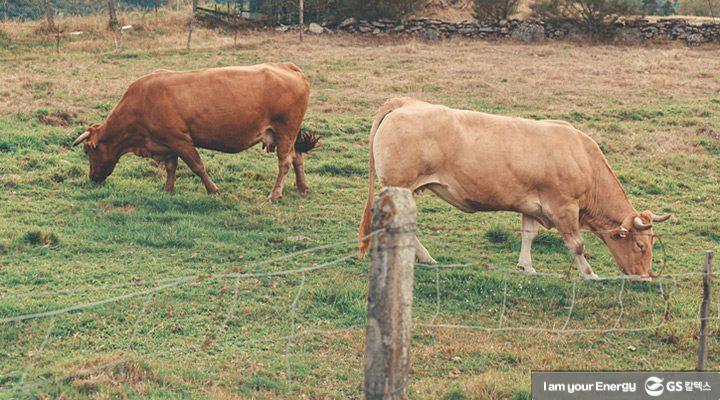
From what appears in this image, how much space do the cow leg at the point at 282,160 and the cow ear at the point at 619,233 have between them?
489 centimetres

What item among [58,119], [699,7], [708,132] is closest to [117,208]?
[58,119]

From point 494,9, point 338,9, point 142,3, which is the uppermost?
point 494,9

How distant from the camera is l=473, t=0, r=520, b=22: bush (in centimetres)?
3212

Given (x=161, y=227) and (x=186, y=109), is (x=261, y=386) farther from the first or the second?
(x=186, y=109)

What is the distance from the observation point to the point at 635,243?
8828mm

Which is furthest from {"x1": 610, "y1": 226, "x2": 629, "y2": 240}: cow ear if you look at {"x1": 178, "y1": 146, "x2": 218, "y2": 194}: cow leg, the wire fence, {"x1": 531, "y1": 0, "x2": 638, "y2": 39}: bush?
{"x1": 531, "y1": 0, "x2": 638, "y2": 39}: bush

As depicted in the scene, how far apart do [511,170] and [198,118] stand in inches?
188

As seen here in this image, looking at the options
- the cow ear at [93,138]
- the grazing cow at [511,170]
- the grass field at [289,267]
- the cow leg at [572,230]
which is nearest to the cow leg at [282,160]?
the grass field at [289,267]

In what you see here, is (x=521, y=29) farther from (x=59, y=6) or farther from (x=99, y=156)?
(x=59, y=6)

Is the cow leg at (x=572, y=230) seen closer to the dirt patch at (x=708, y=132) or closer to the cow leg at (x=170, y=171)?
the cow leg at (x=170, y=171)

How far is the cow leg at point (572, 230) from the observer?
9.09 metres

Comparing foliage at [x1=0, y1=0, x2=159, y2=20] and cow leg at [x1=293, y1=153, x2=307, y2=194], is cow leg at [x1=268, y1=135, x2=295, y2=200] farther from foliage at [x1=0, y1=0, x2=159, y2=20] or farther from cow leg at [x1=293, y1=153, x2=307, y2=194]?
foliage at [x1=0, y1=0, x2=159, y2=20]

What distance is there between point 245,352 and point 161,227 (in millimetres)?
3709

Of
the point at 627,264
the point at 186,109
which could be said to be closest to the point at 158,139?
the point at 186,109
